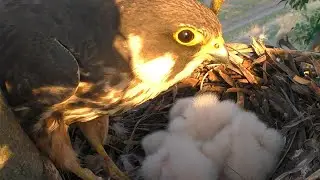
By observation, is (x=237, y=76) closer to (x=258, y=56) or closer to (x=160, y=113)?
(x=258, y=56)

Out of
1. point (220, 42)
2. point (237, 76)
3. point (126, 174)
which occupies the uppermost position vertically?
point (220, 42)

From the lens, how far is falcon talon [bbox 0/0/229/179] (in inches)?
84.5

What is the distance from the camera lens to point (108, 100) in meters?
2.29

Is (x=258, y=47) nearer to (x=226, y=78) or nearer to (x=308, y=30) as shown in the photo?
(x=226, y=78)

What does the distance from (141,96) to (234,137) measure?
58cm

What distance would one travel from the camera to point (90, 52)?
7.24 ft

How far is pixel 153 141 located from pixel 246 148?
1.68 ft

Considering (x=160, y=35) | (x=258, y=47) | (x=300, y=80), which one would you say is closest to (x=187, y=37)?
(x=160, y=35)

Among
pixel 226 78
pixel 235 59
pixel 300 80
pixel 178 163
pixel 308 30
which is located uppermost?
pixel 300 80

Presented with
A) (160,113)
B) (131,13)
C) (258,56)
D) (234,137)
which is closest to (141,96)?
(131,13)

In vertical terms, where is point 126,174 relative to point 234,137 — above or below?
below

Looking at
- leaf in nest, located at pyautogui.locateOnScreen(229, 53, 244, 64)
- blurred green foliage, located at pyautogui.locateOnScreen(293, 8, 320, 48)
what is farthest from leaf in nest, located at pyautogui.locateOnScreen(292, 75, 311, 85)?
blurred green foliage, located at pyautogui.locateOnScreen(293, 8, 320, 48)

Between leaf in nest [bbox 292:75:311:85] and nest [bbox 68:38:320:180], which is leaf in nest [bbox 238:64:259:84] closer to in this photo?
nest [bbox 68:38:320:180]

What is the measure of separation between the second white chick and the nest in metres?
0.06
